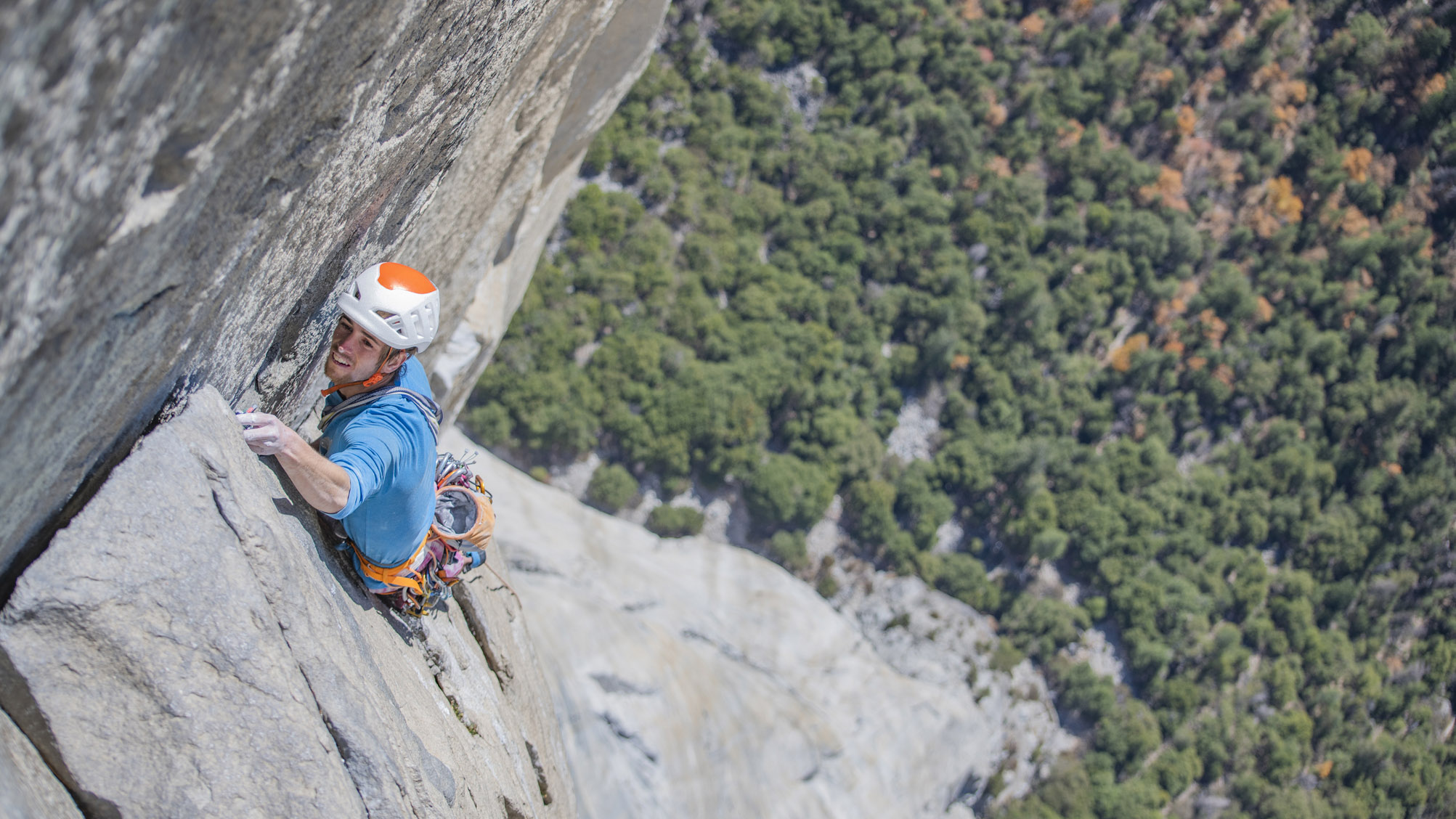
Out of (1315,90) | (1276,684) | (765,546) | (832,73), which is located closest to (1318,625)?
(1276,684)

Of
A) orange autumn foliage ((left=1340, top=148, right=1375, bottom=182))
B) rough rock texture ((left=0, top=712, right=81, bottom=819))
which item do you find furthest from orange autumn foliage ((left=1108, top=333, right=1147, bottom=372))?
rough rock texture ((left=0, top=712, right=81, bottom=819))

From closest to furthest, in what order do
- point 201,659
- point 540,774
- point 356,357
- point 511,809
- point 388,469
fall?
point 201,659 → point 388,469 → point 356,357 → point 511,809 → point 540,774

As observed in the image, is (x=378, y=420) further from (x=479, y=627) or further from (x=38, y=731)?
(x=479, y=627)

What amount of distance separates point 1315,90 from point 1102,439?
38.1m

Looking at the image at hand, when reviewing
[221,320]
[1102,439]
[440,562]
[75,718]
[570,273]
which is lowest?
[1102,439]

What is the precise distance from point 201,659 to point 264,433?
45.8 inches

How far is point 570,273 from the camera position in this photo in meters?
53.9

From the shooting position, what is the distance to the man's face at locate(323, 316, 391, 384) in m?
5.09

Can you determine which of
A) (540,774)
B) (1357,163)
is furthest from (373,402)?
(1357,163)

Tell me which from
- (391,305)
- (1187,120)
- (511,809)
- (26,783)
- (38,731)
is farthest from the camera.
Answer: (1187,120)

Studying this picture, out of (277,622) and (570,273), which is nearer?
(277,622)

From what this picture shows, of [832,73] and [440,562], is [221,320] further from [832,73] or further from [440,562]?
[832,73]

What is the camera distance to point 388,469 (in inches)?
191

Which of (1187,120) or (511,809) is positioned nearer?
(511,809)
